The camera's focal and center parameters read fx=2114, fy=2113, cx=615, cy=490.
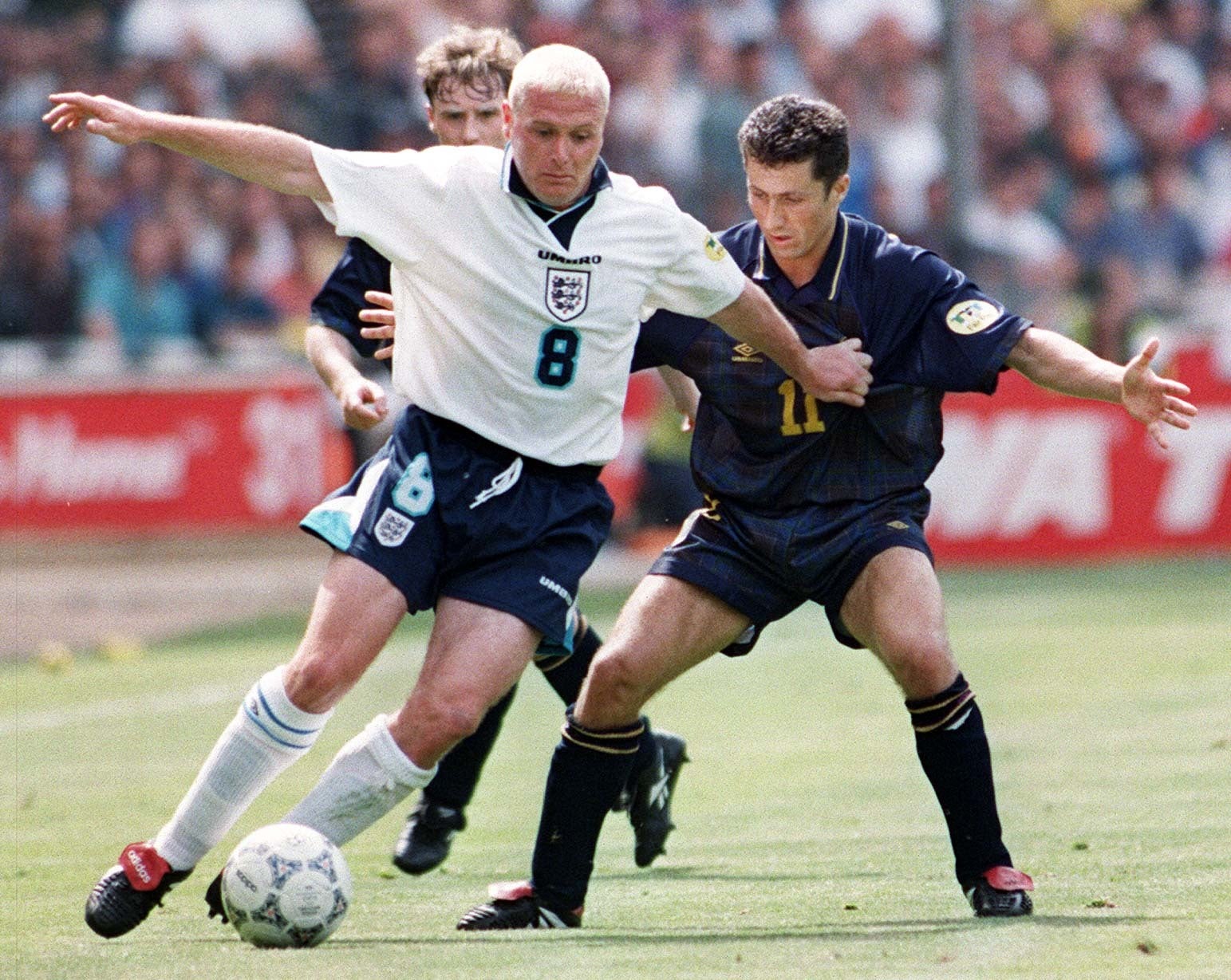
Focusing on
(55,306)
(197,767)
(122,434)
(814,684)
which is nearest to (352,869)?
(197,767)

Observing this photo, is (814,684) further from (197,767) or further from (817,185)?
(817,185)

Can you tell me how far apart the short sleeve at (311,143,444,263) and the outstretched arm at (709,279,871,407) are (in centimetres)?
Answer: 80

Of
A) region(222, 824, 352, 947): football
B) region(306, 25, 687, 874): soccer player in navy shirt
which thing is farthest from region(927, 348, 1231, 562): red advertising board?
region(222, 824, 352, 947): football

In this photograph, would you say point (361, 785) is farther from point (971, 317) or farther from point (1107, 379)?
point (1107, 379)

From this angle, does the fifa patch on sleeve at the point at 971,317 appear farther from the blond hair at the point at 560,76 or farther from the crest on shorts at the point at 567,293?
the blond hair at the point at 560,76

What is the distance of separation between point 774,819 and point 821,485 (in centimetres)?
186

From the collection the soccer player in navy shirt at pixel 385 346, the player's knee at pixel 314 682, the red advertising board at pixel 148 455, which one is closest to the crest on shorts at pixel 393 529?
the player's knee at pixel 314 682

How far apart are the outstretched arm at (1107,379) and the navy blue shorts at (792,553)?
1.62 ft

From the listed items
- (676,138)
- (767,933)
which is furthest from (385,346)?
(676,138)

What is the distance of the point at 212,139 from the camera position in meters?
5.12

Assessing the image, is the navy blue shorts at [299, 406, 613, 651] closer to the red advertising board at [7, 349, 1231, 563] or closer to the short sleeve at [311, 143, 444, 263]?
the short sleeve at [311, 143, 444, 263]

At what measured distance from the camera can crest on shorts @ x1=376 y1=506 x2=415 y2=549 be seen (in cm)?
520

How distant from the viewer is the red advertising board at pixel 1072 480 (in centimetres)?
1538

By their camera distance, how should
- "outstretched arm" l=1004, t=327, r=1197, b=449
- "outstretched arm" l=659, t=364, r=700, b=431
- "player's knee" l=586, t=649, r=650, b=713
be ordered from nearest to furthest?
"outstretched arm" l=1004, t=327, r=1197, b=449 < "player's knee" l=586, t=649, r=650, b=713 < "outstretched arm" l=659, t=364, r=700, b=431
